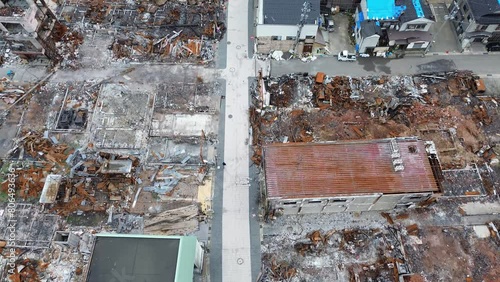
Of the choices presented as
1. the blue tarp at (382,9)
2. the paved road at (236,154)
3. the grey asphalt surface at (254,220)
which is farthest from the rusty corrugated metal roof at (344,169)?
the blue tarp at (382,9)

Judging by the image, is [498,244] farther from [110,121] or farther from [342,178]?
[110,121]

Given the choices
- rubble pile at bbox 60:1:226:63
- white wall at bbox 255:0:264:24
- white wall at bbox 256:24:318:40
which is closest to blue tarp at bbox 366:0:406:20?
white wall at bbox 256:24:318:40

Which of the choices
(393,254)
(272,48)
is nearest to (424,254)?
(393,254)

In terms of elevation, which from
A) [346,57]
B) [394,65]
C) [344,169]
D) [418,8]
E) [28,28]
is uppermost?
[418,8]

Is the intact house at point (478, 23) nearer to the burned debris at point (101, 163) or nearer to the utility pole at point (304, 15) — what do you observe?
the utility pole at point (304, 15)

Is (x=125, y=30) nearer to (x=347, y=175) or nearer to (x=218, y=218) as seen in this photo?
(x=218, y=218)

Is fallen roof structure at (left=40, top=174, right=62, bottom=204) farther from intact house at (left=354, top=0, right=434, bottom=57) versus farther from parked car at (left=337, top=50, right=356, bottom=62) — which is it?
intact house at (left=354, top=0, right=434, bottom=57)

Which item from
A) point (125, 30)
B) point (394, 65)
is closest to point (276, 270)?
point (394, 65)
